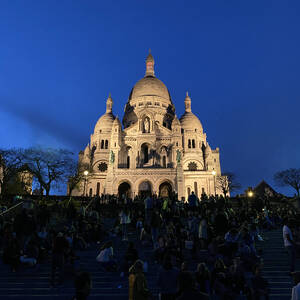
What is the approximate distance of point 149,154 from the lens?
4847cm

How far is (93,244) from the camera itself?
46.9ft

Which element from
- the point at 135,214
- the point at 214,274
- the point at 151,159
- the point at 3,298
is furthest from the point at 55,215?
the point at 151,159

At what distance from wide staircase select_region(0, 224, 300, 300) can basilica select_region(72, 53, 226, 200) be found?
72.9ft

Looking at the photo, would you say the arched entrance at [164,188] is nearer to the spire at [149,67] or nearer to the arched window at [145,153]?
the arched window at [145,153]

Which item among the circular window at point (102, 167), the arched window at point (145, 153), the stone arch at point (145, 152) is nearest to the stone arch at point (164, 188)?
the stone arch at point (145, 152)

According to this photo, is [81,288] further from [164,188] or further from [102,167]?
[102,167]

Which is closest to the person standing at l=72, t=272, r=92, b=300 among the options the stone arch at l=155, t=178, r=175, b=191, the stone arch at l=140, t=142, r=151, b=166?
the stone arch at l=155, t=178, r=175, b=191

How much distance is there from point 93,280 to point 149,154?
129 ft

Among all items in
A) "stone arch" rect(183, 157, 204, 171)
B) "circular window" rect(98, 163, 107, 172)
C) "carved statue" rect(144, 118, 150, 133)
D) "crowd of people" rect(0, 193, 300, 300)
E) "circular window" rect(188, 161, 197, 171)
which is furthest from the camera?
"circular window" rect(98, 163, 107, 172)

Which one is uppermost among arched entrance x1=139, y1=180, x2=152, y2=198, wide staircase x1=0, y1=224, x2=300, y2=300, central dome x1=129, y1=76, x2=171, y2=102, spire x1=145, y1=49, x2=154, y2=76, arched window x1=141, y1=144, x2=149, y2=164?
spire x1=145, y1=49, x2=154, y2=76

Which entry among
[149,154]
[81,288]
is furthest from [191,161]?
[81,288]

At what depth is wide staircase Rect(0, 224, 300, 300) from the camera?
8.20 metres

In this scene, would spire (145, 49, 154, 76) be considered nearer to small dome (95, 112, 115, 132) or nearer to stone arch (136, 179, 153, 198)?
small dome (95, 112, 115, 132)

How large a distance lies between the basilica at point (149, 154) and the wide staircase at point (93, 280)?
22227mm
